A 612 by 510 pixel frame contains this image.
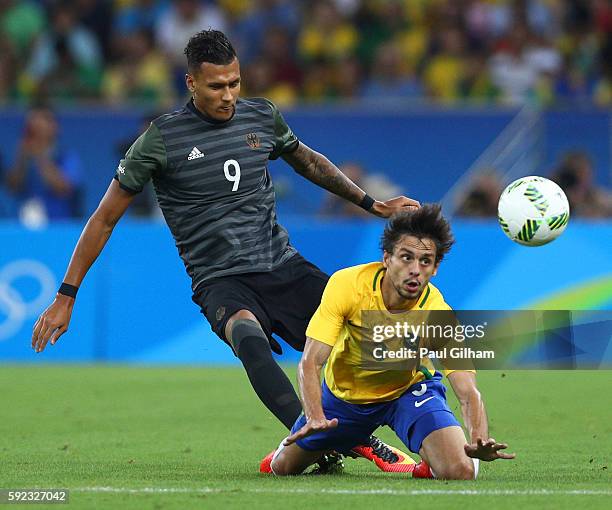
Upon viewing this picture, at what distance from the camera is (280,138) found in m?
7.68

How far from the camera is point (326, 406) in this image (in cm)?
680

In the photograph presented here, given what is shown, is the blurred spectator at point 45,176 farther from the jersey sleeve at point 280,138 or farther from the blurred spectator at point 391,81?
the jersey sleeve at point 280,138

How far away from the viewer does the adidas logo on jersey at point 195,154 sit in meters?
7.29

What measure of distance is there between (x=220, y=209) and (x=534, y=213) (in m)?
1.75

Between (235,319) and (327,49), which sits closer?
(235,319)

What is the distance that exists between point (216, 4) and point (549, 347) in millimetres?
13446

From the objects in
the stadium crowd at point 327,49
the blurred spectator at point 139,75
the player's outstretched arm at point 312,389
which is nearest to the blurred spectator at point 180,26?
the stadium crowd at point 327,49

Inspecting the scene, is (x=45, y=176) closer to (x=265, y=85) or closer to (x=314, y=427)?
(x=265, y=85)

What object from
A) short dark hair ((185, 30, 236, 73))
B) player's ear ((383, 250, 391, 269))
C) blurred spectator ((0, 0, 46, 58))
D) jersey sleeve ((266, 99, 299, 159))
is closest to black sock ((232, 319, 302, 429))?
player's ear ((383, 250, 391, 269))

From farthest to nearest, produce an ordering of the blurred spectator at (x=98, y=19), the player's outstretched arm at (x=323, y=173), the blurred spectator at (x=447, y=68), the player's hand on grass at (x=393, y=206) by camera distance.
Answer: the blurred spectator at (x=98, y=19) < the blurred spectator at (x=447, y=68) < the player's outstretched arm at (x=323, y=173) < the player's hand on grass at (x=393, y=206)

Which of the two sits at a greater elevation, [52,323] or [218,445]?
[52,323]

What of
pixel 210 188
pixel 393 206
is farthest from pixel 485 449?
pixel 210 188

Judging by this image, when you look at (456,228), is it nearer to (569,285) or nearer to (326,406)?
(569,285)

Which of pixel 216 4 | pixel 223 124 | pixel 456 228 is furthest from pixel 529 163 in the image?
pixel 223 124
